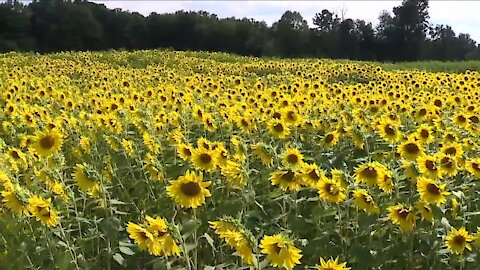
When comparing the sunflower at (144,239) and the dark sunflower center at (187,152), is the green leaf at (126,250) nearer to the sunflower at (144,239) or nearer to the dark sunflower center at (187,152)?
the sunflower at (144,239)

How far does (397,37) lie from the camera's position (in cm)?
3862

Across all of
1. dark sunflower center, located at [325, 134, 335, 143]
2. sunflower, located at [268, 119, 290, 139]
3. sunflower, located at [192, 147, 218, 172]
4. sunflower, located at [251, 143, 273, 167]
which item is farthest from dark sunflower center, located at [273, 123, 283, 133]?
sunflower, located at [192, 147, 218, 172]

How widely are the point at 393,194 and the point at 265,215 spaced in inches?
24.1

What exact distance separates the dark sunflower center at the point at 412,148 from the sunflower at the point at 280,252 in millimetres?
1549

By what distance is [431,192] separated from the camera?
2678 millimetres

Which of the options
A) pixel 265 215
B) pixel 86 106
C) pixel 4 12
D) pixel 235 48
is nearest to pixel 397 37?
pixel 235 48

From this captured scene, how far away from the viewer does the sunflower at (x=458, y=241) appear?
2.52m

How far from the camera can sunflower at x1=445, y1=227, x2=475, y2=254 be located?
8.27ft

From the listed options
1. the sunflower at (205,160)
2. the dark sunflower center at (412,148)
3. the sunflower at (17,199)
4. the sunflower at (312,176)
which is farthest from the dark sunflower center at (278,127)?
the sunflower at (17,199)

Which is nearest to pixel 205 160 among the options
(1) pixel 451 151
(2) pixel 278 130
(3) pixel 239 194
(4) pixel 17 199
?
(3) pixel 239 194

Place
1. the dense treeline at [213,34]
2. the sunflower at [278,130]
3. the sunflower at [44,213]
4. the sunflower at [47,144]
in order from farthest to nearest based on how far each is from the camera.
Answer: the dense treeline at [213,34], the sunflower at [278,130], the sunflower at [47,144], the sunflower at [44,213]

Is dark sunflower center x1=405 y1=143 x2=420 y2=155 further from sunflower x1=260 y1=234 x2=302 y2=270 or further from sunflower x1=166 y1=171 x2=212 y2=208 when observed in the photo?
sunflower x1=260 y1=234 x2=302 y2=270

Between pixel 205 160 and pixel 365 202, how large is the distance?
764 millimetres

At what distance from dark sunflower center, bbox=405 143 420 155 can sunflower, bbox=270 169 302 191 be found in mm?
824
